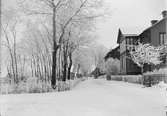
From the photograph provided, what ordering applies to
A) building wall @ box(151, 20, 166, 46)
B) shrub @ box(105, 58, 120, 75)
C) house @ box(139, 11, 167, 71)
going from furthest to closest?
1. shrub @ box(105, 58, 120, 75)
2. building wall @ box(151, 20, 166, 46)
3. house @ box(139, 11, 167, 71)

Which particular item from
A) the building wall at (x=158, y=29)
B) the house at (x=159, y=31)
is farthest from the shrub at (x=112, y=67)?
the building wall at (x=158, y=29)

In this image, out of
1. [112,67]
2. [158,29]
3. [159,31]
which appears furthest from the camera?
[112,67]

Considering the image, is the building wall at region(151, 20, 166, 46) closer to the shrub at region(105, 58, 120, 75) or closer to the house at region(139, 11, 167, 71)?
the house at region(139, 11, 167, 71)

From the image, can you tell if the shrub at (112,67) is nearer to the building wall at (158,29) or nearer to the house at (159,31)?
the house at (159,31)

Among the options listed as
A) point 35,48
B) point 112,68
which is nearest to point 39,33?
point 35,48

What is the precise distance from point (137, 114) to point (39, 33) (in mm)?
8856

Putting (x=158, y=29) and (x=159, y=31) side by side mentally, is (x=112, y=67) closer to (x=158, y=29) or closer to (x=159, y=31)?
(x=158, y=29)

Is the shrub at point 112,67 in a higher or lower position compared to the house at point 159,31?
lower

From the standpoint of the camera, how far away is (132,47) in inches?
661

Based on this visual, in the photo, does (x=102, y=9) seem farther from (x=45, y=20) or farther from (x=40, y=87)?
(x=40, y=87)

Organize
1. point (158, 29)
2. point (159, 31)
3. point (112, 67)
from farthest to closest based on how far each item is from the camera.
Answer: point (112, 67), point (158, 29), point (159, 31)

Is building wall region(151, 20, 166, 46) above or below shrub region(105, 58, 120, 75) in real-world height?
above

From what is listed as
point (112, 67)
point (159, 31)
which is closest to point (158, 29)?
point (159, 31)

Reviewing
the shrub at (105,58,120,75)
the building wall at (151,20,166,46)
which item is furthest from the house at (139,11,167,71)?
the shrub at (105,58,120,75)
